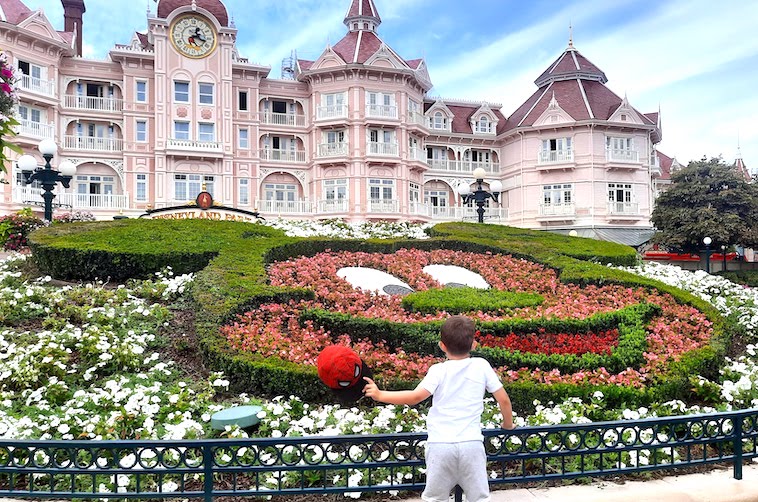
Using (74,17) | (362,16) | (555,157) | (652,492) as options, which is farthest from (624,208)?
(74,17)

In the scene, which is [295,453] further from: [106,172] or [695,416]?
[106,172]

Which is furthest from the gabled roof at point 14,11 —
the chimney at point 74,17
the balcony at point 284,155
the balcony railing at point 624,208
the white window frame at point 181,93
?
the balcony railing at point 624,208

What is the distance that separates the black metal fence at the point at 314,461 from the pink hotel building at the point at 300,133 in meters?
28.8

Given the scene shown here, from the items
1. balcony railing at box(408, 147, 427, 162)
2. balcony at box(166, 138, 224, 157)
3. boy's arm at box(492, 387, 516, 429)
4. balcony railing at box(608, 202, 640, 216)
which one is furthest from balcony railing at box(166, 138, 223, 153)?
boy's arm at box(492, 387, 516, 429)

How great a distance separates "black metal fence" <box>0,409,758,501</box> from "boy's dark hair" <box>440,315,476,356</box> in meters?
0.79

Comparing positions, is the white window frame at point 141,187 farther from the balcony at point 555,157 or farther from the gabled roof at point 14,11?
the balcony at point 555,157

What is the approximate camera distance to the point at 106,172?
32844 mm

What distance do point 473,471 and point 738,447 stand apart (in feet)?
8.12

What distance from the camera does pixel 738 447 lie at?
429 cm

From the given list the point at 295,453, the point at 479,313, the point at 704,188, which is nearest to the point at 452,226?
the point at 479,313

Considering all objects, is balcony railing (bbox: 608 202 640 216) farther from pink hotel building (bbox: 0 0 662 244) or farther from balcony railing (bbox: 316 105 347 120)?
balcony railing (bbox: 316 105 347 120)

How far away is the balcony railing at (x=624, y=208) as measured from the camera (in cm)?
3606

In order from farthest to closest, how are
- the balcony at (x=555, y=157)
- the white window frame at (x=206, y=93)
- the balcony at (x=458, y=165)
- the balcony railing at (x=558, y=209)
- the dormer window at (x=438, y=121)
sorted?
the dormer window at (x=438, y=121) → the balcony at (x=458, y=165) → the balcony at (x=555, y=157) → the balcony railing at (x=558, y=209) → the white window frame at (x=206, y=93)

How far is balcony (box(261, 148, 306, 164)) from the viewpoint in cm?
3475
